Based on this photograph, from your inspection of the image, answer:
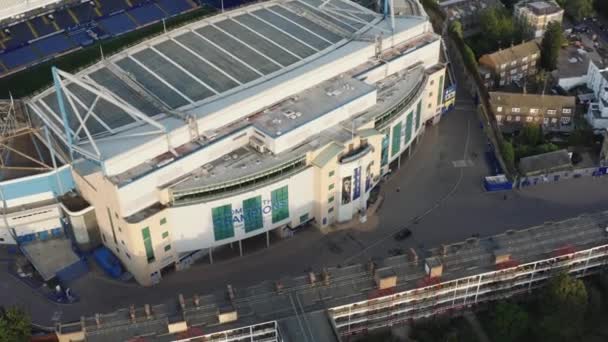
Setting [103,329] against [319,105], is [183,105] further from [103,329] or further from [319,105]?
[103,329]

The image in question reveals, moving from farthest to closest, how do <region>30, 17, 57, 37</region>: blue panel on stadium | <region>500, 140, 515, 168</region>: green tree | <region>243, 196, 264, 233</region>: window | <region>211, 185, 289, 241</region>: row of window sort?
<region>30, 17, 57, 37</region>: blue panel on stadium, <region>500, 140, 515, 168</region>: green tree, <region>243, 196, 264, 233</region>: window, <region>211, 185, 289, 241</region>: row of window

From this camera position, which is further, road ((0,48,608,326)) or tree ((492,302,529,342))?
road ((0,48,608,326))

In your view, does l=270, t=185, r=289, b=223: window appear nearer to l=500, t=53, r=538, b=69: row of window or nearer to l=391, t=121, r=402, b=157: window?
l=391, t=121, r=402, b=157: window

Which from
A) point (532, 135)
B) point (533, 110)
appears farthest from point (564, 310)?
point (533, 110)

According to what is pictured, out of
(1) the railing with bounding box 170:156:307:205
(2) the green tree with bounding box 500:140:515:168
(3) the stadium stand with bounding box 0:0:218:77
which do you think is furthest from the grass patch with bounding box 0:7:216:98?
(2) the green tree with bounding box 500:140:515:168

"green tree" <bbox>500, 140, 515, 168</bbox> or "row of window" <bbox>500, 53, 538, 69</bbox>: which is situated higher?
"row of window" <bbox>500, 53, 538, 69</bbox>

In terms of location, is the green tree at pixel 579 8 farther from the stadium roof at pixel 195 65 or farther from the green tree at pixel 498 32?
the stadium roof at pixel 195 65

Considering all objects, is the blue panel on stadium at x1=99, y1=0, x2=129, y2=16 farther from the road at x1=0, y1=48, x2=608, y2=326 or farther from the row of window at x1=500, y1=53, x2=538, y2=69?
the row of window at x1=500, y1=53, x2=538, y2=69

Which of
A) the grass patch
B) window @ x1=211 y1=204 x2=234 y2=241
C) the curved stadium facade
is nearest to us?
the curved stadium facade

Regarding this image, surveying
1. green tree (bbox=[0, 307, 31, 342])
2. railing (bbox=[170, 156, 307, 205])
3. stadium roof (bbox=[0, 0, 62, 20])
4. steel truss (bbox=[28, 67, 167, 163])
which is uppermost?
stadium roof (bbox=[0, 0, 62, 20])
